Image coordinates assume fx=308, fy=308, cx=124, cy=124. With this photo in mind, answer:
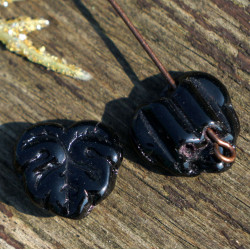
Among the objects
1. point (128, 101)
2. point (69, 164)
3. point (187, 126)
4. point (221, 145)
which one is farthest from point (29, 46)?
point (221, 145)

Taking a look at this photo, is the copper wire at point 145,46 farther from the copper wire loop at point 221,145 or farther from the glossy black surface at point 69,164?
the glossy black surface at point 69,164

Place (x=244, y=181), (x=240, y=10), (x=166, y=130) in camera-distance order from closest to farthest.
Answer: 1. (x=166, y=130)
2. (x=244, y=181)
3. (x=240, y=10)

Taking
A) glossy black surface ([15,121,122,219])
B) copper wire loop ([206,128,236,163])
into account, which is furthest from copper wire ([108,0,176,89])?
glossy black surface ([15,121,122,219])

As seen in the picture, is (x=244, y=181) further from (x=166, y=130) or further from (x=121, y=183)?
(x=121, y=183)

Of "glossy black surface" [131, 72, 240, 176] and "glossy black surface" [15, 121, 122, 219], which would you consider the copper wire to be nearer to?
"glossy black surface" [131, 72, 240, 176]

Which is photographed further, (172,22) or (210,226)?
(172,22)

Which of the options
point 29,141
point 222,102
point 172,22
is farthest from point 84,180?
point 172,22
